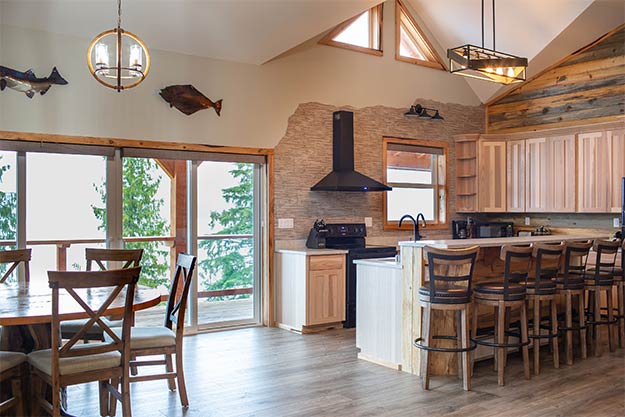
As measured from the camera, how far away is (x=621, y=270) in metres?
5.48

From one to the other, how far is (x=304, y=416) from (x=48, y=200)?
10.6 feet

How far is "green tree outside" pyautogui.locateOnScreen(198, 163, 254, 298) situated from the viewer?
6293mm

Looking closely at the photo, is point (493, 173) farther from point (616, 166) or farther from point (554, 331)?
point (554, 331)

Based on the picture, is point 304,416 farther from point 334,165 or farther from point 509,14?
point 509,14

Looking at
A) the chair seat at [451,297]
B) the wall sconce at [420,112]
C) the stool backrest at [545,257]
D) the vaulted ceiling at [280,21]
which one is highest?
the vaulted ceiling at [280,21]

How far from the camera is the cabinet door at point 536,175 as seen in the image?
7.58 metres

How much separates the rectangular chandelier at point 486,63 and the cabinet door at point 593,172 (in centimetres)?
271

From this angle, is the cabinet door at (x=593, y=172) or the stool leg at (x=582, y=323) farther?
the cabinet door at (x=593, y=172)

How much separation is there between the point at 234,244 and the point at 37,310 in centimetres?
340

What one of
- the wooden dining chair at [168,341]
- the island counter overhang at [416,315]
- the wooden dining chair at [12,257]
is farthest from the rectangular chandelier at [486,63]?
the wooden dining chair at [12,257]

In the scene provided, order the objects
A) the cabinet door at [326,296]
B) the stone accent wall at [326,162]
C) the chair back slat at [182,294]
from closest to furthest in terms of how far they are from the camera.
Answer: the chair back slat at [182,294] < the cabinet door at [326,296] < the stone accent wall at [326,162]

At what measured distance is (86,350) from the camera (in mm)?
3193

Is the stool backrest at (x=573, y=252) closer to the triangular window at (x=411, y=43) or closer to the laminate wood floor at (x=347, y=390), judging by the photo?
the laminate wood floor at (x=347, y=390)

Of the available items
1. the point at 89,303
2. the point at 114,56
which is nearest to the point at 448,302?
the point at 89,303
